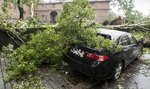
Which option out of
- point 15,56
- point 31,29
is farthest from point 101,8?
point 15,56

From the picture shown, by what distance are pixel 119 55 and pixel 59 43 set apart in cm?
226

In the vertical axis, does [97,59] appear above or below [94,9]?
below

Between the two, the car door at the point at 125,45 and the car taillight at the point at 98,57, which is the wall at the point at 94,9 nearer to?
the car door at the point at 125,45

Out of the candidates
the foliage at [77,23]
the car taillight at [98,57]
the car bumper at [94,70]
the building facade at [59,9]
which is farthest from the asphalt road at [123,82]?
the building facade at [59,9]

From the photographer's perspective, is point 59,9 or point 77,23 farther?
point 59,9

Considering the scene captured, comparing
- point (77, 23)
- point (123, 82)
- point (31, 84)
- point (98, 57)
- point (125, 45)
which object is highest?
point (77, 23)

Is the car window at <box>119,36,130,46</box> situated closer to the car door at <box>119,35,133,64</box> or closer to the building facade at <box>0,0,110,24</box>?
the car door at <box>119,35,133,64</box>

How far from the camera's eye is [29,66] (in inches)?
164

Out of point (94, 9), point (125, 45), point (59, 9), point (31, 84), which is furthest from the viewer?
point (59, 9)

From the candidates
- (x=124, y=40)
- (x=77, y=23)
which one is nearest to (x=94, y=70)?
(x=77, y=23)

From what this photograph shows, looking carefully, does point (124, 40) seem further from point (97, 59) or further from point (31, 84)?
point (31, 84)

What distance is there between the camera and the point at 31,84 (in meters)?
3.61

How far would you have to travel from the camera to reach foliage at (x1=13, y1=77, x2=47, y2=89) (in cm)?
339

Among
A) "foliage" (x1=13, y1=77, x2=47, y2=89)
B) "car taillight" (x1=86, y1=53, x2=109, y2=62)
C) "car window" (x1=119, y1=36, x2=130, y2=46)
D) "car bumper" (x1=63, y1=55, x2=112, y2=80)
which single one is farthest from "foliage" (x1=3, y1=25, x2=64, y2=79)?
"car window" (x1=119, y1=36, x2=130, y2=46)
